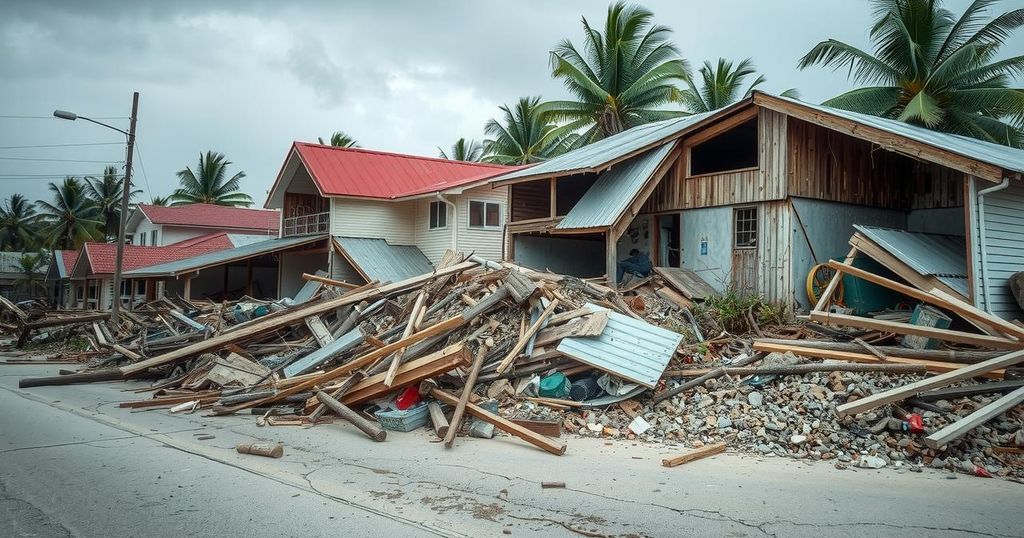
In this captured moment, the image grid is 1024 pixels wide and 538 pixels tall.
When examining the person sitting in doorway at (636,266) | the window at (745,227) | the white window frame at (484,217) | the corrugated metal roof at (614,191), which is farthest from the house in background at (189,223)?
the window at (745,227)

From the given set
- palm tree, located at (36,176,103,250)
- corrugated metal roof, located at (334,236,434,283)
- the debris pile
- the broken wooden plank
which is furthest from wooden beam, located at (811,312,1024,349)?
Answer: palm tree, located at (36,176,103,250)

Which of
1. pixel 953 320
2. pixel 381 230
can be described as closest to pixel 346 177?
pixel 381 230

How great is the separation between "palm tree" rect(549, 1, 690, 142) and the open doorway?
1314 centimetres

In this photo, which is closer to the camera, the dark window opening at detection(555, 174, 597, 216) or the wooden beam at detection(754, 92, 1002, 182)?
the wooden beam at detection(754, 92, 1002, 182)

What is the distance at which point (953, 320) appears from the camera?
38.9 feet

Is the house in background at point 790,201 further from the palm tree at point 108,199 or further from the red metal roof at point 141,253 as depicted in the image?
the palm tree at point 108,199

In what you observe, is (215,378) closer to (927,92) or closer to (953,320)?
(953,320)

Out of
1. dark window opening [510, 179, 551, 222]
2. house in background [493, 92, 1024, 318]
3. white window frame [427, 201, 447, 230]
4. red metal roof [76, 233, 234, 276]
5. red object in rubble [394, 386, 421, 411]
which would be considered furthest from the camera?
red metal roof [76, 233, 234, 276]

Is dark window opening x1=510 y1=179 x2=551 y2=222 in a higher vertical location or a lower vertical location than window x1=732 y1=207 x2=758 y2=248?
higher

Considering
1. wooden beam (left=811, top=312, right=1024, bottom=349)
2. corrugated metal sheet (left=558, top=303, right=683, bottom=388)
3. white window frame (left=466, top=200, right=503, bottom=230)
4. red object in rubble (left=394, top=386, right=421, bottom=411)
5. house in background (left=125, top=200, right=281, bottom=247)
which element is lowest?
red object in rubble (left=394, top=386, right=421, bottom=411)

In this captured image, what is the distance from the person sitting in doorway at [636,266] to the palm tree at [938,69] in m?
11.8

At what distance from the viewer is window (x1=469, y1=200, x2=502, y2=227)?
24.4 m

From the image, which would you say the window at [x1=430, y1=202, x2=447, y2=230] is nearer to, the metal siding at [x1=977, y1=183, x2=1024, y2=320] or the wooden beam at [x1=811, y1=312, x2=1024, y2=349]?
the wooden beam at [x1=811, y1=312, x2=1024, y2=349]

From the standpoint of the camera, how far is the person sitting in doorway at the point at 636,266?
1758cm
